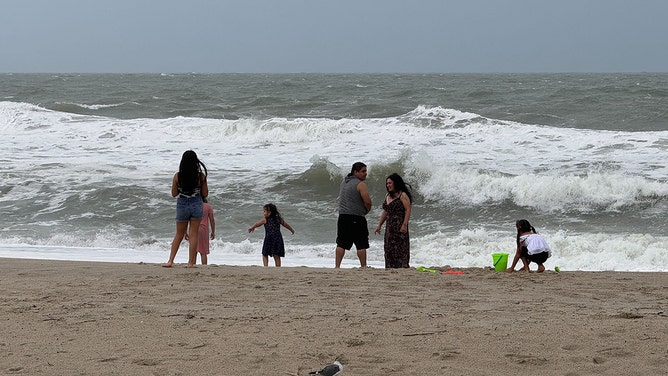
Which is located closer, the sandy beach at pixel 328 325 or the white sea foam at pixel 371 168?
the sandy beach at pixel 328 325

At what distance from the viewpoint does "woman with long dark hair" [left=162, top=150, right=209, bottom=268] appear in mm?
8125

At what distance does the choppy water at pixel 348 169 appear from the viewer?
12492mm

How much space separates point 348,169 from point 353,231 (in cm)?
963

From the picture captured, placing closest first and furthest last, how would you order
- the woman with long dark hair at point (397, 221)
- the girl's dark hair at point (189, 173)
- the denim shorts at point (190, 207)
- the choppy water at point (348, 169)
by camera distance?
1. the girl's dark hair at point (189, 173)
2. the denim shorts at point (190, 207)
3. the woman with long dark hair at point (397, 221)
4. the choppy water at point (348, 169)

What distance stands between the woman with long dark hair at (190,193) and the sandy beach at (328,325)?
0.93 m

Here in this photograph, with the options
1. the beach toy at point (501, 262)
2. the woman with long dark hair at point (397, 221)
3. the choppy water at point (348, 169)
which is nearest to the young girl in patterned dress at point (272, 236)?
the choppy water at point (348, 169)

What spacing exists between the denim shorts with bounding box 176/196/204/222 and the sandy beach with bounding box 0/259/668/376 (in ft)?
3.04

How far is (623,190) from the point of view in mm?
15656

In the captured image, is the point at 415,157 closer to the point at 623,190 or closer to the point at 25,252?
the point at 623,190

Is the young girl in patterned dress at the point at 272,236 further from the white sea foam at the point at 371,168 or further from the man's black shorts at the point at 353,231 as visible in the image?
the white sea foam at the point at 371,168

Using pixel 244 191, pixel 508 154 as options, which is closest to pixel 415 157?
pixel 508 154

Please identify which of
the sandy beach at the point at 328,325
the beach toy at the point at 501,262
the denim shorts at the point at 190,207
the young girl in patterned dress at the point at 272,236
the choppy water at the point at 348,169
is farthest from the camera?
the choppy water at the point at 348,169

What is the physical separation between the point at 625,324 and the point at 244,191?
1226 cm

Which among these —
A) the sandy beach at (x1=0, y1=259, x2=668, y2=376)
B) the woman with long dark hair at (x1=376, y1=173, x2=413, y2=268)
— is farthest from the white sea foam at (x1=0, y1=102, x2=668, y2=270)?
the sandy beach at (x1=0, y1=259, x2=668, y2=376)
